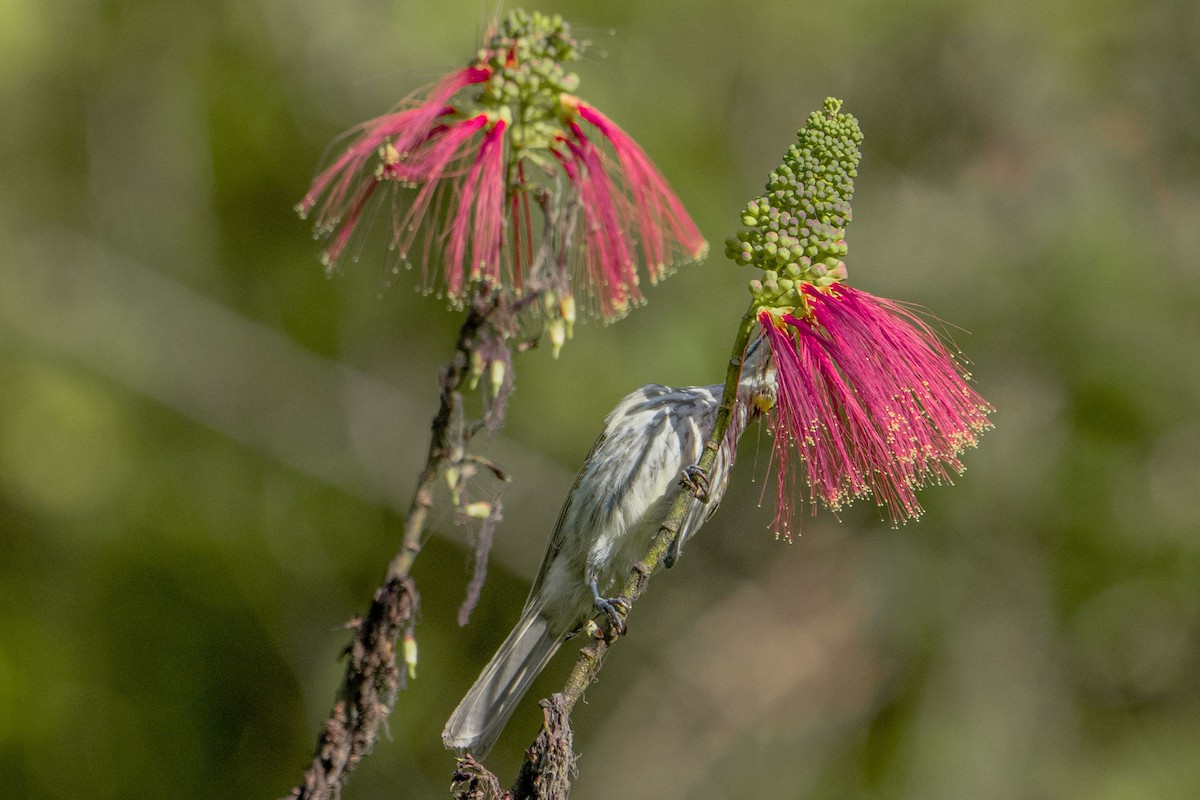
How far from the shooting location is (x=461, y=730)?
421 centimetres

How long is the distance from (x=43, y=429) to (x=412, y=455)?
211 cm

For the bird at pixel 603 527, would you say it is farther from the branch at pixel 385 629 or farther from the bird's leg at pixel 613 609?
the branch at pixel 385 629

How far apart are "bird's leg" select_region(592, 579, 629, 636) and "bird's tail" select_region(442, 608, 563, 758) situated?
331 millimetres

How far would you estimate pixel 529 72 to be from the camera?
97.7 inches

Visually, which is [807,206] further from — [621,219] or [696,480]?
[696,480]

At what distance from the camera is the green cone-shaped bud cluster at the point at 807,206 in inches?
104

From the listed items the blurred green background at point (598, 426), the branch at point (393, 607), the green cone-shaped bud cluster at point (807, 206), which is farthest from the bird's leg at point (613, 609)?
the blurred green background at point (598, 426)

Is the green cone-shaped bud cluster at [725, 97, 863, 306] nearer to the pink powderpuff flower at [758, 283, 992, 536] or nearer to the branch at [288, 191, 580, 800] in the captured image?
the pink powderpuff flower at [758, 283, 992, 536]

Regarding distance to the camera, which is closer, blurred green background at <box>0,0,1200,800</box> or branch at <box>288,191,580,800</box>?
branch at <box>288,191,580,800</box>

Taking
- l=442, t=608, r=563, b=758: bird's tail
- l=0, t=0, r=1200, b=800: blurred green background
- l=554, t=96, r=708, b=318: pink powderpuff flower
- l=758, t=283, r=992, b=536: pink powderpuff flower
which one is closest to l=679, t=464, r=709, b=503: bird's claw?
l=758, t=283, r=992, b=536: pink powderpuff flower

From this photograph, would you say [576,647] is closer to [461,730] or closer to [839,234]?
[461,730]

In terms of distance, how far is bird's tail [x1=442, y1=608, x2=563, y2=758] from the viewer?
13.8ft

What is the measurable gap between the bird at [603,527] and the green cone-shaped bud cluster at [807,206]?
4.10ft

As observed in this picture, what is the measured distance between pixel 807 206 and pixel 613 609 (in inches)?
64.7
